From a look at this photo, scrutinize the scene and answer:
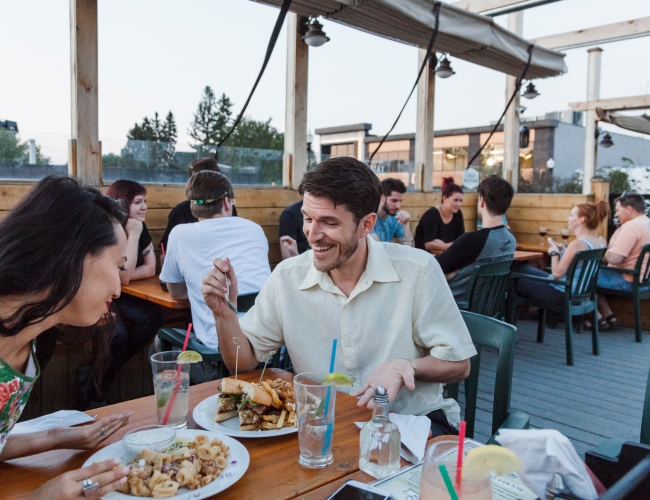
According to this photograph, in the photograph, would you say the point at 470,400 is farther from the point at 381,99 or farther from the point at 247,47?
the point at 381,99

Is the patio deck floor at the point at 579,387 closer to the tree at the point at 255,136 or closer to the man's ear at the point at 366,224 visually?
the man's ear at the point at 366,224

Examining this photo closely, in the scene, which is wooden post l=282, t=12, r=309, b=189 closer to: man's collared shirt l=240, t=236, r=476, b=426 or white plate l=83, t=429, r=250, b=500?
man's collared shirt l=240, t=236, r=476, b=426

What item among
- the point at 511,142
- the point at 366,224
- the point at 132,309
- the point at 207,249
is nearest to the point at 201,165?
the point at 132,309

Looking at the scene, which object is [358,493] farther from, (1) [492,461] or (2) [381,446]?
(1) [492,461]

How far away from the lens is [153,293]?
122 inches

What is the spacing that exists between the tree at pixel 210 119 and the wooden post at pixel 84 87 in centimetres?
84

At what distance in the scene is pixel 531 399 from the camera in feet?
12.1

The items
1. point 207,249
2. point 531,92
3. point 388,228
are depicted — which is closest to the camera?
point 207,249

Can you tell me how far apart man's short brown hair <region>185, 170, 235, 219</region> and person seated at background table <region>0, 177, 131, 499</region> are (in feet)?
5.39

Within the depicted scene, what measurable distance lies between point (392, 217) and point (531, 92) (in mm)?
3009

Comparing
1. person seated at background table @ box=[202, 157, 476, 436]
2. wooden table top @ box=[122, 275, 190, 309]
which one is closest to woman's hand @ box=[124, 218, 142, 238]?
wooden table top @ box=[122, 275, 190, 309]

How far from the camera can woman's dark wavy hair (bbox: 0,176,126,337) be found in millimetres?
1086

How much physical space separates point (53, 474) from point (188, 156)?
3.54 meters

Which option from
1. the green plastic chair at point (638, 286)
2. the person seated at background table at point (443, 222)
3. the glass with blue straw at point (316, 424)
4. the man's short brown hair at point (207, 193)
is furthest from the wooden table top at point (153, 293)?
the green plastic chair at point (638, 286)
